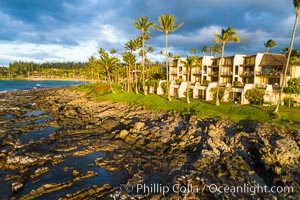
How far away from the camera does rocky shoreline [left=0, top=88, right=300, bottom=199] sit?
19016 millimetres

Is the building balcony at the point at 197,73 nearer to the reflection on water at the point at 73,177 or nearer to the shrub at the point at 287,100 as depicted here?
the shrub at the point at 287,100

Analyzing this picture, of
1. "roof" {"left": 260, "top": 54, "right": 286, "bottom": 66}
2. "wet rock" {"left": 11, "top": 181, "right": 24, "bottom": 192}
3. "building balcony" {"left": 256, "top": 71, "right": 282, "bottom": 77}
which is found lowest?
"wet rock" {"left": 11, "top": 181, "right": 24, "bottom": 192}

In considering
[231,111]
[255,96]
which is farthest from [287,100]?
[231,111]

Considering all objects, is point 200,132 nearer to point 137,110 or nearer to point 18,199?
point 137,110

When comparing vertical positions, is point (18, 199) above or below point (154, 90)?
below

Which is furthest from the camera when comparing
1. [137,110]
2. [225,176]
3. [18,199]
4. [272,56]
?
[272,56]

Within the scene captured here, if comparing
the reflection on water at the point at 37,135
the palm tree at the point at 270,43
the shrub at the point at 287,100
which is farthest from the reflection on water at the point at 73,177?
the palm tree at the point at 270,43

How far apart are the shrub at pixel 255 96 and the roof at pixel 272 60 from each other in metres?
16.9

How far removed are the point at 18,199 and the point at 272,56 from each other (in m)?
60.7

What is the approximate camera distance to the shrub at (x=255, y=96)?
4194cm

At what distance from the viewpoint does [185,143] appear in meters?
29.2

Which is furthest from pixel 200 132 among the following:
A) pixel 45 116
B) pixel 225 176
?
pixel 45 116

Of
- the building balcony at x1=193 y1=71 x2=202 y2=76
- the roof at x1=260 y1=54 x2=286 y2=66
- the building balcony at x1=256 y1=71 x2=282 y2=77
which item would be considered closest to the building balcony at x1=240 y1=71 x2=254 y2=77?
the building balcony at x1=256 y1=71 x2=282 y2=77

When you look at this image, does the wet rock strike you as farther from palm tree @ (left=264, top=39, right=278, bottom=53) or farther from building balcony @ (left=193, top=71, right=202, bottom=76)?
palm tree @ (left=264, top=39, right=278, bottom=53)
